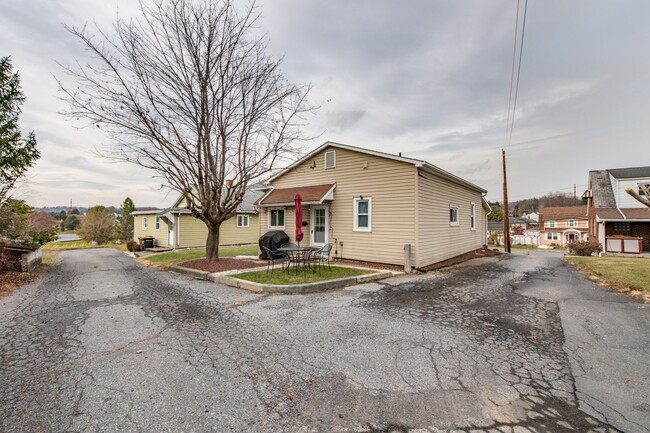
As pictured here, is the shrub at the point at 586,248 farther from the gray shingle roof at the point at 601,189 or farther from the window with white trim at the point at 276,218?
the window with white trim at the point at 276,218

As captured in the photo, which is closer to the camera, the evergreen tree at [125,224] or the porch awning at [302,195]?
the porch awning at [302,195]

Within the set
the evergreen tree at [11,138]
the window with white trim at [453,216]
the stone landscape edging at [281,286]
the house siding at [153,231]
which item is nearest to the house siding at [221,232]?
the house siding at [153,231]

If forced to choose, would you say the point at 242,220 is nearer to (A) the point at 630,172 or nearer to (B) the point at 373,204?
(B) the point at 373,204

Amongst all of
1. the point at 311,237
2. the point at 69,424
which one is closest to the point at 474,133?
the point at 311,237

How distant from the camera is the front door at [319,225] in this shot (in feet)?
41.9

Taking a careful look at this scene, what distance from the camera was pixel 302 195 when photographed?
41.5 ft

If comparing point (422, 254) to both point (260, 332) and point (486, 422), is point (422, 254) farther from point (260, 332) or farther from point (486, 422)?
point (486, 422)

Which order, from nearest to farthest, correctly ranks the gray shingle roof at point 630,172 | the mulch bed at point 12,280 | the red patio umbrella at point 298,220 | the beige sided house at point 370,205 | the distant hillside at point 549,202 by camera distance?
the mulch bed at point 12,280, the beige sided house at point 370,205, the red patio umbrella at point 298,220, the gray shingle roof at point 630,172, the distant hillside at point 549,202

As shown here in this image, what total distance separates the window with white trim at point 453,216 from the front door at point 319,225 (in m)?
6.02

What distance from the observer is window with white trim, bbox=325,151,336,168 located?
1277 centimetres

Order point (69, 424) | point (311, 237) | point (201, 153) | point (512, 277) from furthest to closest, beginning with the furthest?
point (311, 237) < point (201, 153) < point (512, 277) < point (69, 424)

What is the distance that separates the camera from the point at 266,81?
39.5 ft

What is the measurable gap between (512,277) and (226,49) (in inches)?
537

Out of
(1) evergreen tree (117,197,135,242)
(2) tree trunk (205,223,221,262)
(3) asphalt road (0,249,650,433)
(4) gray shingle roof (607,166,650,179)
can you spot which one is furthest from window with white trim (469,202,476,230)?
(1) evergreen tree (117,197,135,242)
